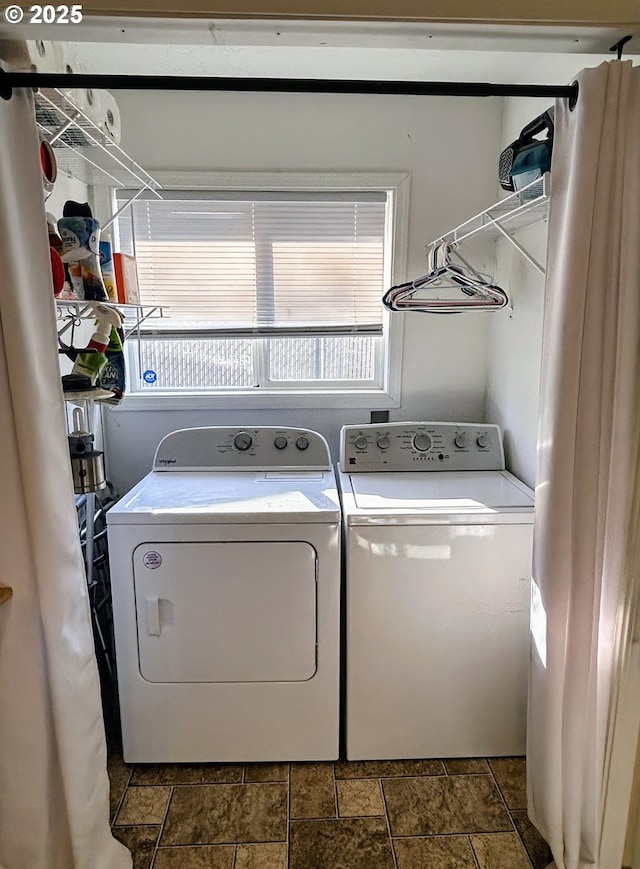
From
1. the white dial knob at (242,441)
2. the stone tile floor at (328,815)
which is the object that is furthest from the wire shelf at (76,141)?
the stone tile floor at (328,815)

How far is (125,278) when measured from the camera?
6.82ft

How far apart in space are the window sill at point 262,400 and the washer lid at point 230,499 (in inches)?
15.4

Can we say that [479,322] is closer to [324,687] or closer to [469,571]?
[469,571]

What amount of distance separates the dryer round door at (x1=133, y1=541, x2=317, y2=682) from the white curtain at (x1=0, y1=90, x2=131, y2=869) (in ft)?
1.18

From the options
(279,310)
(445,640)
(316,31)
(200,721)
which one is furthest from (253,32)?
(200,721)

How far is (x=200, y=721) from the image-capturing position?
1.86 metres

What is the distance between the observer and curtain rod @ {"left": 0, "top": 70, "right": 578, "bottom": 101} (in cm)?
113

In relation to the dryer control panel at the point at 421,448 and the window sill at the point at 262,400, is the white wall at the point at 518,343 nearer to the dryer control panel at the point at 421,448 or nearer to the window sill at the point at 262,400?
the dryer control panel at the point at 421,448

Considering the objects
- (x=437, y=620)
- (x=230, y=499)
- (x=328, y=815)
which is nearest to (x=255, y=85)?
(x=230, y=499)

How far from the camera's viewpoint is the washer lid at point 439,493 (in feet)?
5.90

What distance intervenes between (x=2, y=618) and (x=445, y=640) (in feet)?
4.33

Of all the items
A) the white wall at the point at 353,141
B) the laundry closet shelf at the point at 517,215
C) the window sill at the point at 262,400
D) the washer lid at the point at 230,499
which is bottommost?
the washer lid at the point at 230,499

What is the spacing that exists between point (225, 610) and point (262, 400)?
3.38 feet

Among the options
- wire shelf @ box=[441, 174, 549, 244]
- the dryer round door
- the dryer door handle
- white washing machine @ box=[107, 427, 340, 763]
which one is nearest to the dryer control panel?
white washing machine @ box=[107, 427, 340, 763]
